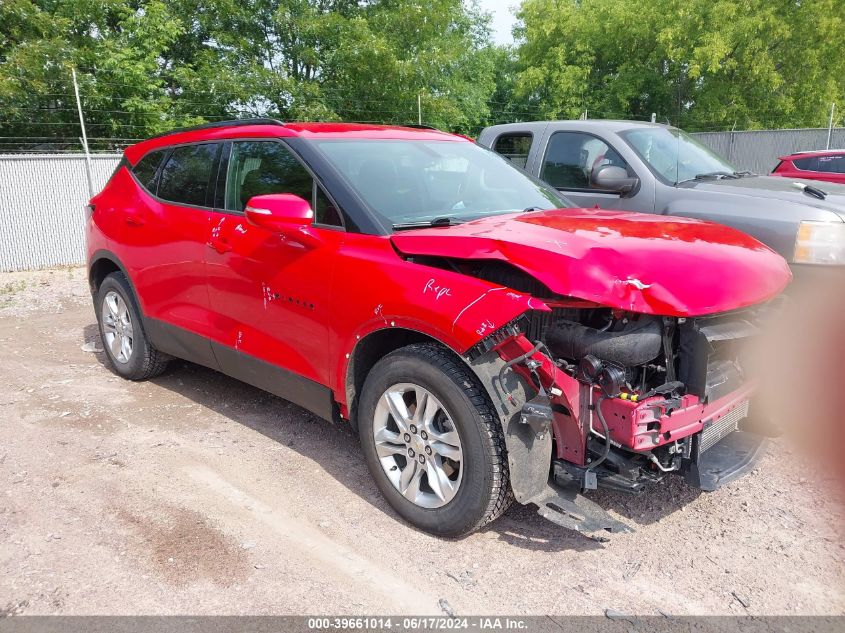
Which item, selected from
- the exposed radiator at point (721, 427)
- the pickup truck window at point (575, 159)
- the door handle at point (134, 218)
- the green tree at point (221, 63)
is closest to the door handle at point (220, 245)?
the door handle at point (134, 218)

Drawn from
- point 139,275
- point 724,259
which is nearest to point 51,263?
point 139,275

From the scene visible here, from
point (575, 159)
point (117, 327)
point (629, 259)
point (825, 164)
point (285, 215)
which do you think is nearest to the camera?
point (629, 259)

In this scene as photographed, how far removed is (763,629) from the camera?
99.0 inches

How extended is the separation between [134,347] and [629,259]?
393 cm

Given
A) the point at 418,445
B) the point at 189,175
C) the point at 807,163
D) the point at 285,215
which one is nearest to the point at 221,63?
the point at 807,163

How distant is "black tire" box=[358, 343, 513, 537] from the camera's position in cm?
282

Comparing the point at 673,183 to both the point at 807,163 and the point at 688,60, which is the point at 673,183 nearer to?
the point at 807,163

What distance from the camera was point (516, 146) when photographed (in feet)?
22.9

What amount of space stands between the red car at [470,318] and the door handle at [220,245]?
2 centimetres

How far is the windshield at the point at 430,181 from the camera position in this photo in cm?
353

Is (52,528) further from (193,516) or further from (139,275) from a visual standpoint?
(139,275)

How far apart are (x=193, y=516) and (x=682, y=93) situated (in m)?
27.5

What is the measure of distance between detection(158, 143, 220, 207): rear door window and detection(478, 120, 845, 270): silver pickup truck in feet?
10.3

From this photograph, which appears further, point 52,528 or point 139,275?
point 139,275
